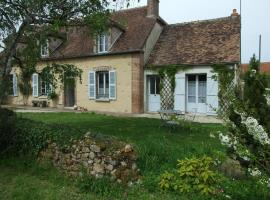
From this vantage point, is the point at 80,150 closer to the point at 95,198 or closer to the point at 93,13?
the point at 95,198

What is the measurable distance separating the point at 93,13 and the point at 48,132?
3.36m

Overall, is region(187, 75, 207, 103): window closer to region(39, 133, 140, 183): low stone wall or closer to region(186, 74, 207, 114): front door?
region(186, 74, 207, 114): front door

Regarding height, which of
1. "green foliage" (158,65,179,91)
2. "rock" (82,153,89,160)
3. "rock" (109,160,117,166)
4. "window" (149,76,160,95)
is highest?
"green foliage" (158,65,179,91)

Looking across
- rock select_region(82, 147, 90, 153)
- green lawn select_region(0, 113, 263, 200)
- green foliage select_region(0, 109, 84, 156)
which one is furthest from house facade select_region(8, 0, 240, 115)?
rock select_region(82, 147, 90, 153)

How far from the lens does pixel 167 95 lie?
2170 centimetres

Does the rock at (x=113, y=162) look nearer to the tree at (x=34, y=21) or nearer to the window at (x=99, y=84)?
the tree at (x=34, y=21)

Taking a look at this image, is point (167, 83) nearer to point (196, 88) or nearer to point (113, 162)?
point (196, 88)

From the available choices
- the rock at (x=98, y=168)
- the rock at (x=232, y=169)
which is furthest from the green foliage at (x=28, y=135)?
the rock at (x=232, y=169)

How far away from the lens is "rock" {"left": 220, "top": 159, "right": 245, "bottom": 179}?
7.05 m

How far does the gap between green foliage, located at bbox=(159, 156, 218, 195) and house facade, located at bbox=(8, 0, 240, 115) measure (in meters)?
13.0

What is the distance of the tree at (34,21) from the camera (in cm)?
922

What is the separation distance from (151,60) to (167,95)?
2231 mm

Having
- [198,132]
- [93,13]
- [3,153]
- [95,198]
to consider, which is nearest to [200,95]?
[198,132]

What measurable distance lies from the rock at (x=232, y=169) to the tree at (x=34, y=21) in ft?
14.9
